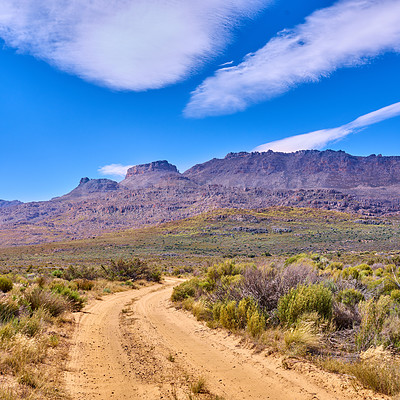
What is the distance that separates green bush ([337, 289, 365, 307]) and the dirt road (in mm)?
2483

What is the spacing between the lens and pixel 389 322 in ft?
18.6

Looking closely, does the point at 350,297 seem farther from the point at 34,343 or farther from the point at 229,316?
the point at 34,343

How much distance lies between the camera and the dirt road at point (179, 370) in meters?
4.46

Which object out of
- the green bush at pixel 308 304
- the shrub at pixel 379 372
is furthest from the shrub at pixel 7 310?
the shrub at pixel 379 372

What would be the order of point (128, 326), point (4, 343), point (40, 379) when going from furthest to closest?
1. point (128, 326)
2. point (4, 343)
3. point (40, 379)

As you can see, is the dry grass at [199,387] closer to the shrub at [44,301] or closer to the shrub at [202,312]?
the shrub at [202,312]

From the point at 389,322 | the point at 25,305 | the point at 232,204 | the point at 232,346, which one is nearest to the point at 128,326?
the point at 25,305

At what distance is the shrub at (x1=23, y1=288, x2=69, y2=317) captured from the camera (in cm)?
814

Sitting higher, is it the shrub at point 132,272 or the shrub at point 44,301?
the shrub at point 44,301

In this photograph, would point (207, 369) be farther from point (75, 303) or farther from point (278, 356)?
point (75, 303)

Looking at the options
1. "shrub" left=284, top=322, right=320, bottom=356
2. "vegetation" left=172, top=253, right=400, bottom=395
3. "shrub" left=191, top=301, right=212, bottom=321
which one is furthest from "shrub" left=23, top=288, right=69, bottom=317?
"shrub" left=284, top=322, right=320, bottom=356

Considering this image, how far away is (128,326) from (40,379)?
4.76 metres

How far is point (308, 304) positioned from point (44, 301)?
25.2ft

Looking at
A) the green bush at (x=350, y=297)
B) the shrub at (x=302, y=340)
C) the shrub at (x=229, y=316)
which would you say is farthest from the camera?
the shrub at (x=229, y=316)
